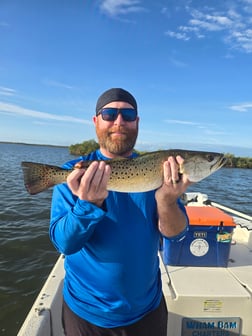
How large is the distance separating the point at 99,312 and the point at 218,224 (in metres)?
2.83

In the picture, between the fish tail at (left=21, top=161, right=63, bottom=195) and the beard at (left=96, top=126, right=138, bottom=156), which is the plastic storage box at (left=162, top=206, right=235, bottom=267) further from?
the fish tail at (left=21, top=161, right=63, bottom=195)

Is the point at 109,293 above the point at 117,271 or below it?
below

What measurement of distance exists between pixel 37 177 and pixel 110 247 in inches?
41.3

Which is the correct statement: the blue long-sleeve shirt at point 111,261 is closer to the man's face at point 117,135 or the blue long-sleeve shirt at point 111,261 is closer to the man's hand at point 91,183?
the man's hand at point 91,183

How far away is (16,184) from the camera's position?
20.3 meters

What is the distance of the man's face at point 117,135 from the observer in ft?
9.62

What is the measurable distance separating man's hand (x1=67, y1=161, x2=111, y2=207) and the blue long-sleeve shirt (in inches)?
Answer: 3.7

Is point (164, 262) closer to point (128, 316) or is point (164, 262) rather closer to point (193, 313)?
point (193, 313)

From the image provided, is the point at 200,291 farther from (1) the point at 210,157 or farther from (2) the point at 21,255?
(2) the point at 21,255

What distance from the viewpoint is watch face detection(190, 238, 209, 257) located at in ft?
15.5

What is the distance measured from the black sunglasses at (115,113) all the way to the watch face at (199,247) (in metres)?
2.70

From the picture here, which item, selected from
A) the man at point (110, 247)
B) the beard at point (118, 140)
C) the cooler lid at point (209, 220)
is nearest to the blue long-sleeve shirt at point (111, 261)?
the man at point (110, 247)

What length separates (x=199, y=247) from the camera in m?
4.73

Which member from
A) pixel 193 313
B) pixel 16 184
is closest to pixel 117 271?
pixel 193 313
